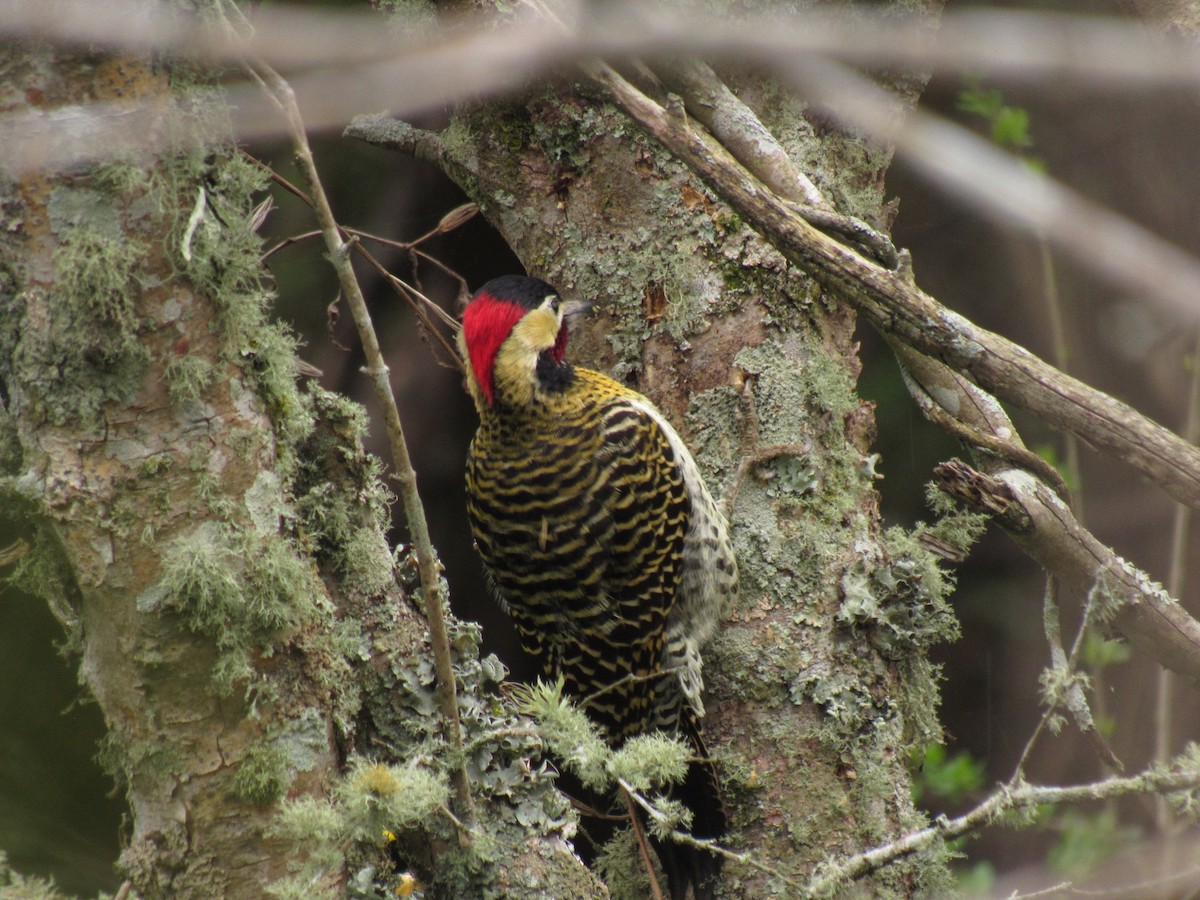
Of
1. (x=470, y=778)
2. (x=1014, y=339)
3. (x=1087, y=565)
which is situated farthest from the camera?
(x=1014, y=339)

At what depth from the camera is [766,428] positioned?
8.63 ft

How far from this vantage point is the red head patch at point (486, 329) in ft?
9.03

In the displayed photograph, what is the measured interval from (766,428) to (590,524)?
512 millimetres

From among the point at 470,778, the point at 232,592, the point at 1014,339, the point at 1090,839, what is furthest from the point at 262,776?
the point at 1014,339

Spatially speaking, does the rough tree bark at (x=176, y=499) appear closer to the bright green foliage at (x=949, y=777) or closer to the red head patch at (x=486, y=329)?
the red head patch at (x=486, y=329)

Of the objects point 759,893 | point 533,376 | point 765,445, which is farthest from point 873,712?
point 533,376

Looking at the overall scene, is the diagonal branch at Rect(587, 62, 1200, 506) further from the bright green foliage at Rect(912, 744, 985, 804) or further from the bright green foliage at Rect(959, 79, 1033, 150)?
the bright green foliage at Rect(912, 744, 985, 804)

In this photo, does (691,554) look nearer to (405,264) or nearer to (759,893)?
(759,893)

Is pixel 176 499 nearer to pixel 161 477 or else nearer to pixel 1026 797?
pixel 161 477

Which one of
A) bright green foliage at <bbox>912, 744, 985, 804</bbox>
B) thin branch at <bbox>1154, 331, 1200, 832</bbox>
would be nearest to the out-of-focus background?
bright green foliage at <bbox>912, 744, 985, 804</bbox>

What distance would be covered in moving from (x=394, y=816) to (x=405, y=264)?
274 centimetres

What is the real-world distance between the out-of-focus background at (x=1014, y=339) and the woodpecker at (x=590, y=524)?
0.94m

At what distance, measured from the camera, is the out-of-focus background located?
13.0 feet

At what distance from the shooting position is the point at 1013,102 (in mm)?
Result: 4719
